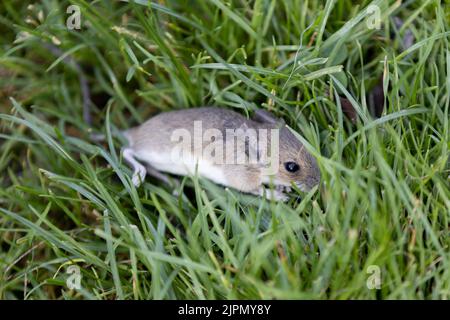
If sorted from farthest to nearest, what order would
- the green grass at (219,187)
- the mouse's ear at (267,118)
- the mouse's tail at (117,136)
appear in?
1. the mouse's tail at (117,136)
2. the mouse's ear at (267,118)
3. the green grass at (219,187)

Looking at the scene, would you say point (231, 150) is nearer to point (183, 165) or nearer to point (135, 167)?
point (183, 165)

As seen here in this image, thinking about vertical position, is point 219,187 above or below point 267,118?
below

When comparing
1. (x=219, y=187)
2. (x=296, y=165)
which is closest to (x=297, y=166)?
(x=296, y=165)

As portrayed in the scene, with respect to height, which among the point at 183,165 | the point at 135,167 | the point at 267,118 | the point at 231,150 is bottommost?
the point at 135,167

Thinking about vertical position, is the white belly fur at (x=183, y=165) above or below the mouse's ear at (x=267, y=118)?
below

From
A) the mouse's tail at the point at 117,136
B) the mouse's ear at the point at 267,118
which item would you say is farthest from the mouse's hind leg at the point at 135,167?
the mouse's ear at the point at 267,118

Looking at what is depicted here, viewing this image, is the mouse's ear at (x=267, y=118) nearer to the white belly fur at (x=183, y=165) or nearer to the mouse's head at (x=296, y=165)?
the mouse's head at (x=296, y=165)

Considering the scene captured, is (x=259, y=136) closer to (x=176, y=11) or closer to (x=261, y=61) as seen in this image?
(x=261, y=61)
